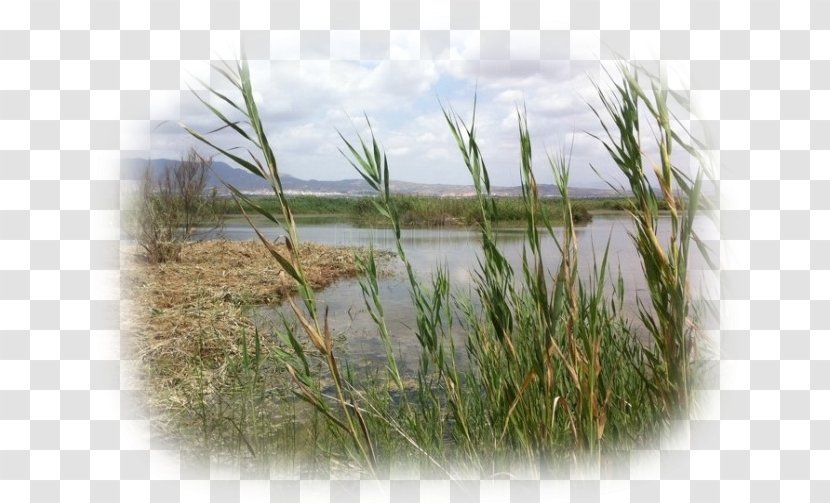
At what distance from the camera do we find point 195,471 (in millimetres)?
1718

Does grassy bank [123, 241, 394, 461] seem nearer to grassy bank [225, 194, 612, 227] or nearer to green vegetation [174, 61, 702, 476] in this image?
grassy bank [225, 194, 612, 227]

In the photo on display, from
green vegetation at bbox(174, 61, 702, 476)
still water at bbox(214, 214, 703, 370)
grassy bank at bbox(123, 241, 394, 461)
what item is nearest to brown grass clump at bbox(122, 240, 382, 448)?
grassy bank at bbox(123, 241, 394, 461)

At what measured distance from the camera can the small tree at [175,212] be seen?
16.9 ft

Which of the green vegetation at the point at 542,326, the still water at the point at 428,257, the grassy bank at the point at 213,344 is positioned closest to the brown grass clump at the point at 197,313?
the grassy bank at the point at 213,344

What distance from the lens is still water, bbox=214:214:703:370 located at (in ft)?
5.77

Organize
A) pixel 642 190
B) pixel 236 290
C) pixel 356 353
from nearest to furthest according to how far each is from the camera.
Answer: pixel 642 190 < pixel 356 353 < pixel 236 290

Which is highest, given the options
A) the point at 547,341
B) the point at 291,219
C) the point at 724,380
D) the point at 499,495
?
the point at 291,219

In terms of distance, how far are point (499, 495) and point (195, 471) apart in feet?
2.94

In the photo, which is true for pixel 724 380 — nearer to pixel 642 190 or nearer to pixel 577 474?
pixel 577 474

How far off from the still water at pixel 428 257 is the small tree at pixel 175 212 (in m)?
1.47

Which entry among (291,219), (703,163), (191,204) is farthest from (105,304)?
(191,204)

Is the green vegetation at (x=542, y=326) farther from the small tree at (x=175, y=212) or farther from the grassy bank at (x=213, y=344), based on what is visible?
the small tree at (x=175, y=212)

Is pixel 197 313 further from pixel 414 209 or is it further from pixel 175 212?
pixel 175 212

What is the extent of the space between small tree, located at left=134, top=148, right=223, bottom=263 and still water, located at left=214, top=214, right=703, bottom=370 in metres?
1.47
